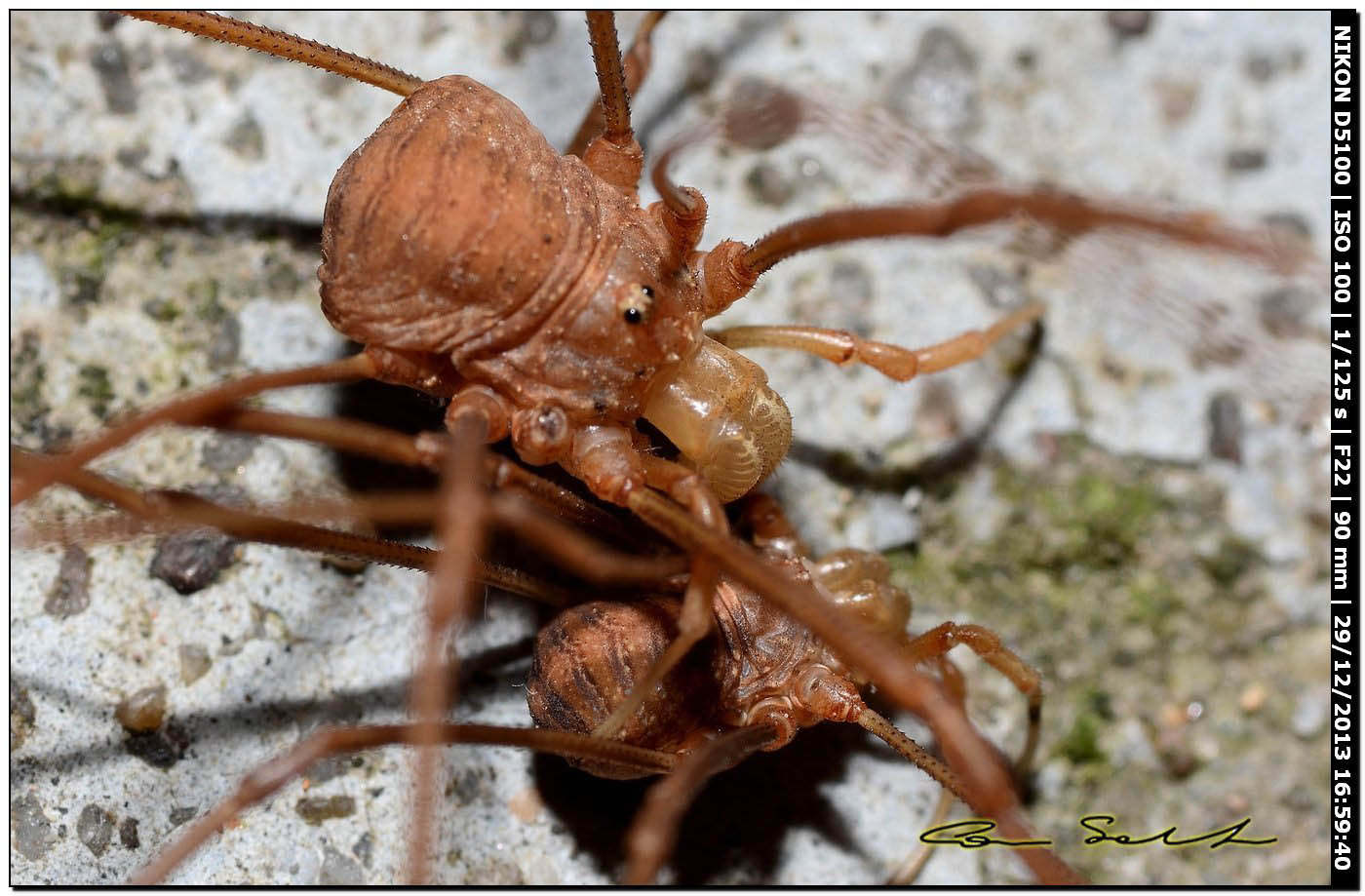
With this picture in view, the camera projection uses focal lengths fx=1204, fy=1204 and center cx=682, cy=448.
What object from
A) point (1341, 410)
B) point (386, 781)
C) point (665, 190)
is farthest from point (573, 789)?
point (1341, 410)

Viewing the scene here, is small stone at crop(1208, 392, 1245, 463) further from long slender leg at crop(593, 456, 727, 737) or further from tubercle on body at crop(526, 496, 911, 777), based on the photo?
long slender leg at crop(593, 456, 727, 737)

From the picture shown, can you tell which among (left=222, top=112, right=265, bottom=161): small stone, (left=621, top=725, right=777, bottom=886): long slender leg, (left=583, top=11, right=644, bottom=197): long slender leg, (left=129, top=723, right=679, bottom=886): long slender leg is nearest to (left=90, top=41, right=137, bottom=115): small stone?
(left=222, top=112, right=265, bottom=161): small stone

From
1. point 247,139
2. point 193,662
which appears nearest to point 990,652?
point 193,662

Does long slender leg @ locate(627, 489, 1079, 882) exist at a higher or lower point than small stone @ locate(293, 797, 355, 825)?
higher

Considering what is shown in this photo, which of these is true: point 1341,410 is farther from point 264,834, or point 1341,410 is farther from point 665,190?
point 264,834

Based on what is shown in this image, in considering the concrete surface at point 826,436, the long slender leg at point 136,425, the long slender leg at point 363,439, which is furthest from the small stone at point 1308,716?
the long slender leg at point 136,425

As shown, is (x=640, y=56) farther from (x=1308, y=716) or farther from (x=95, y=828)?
(x=1308, y=716)
